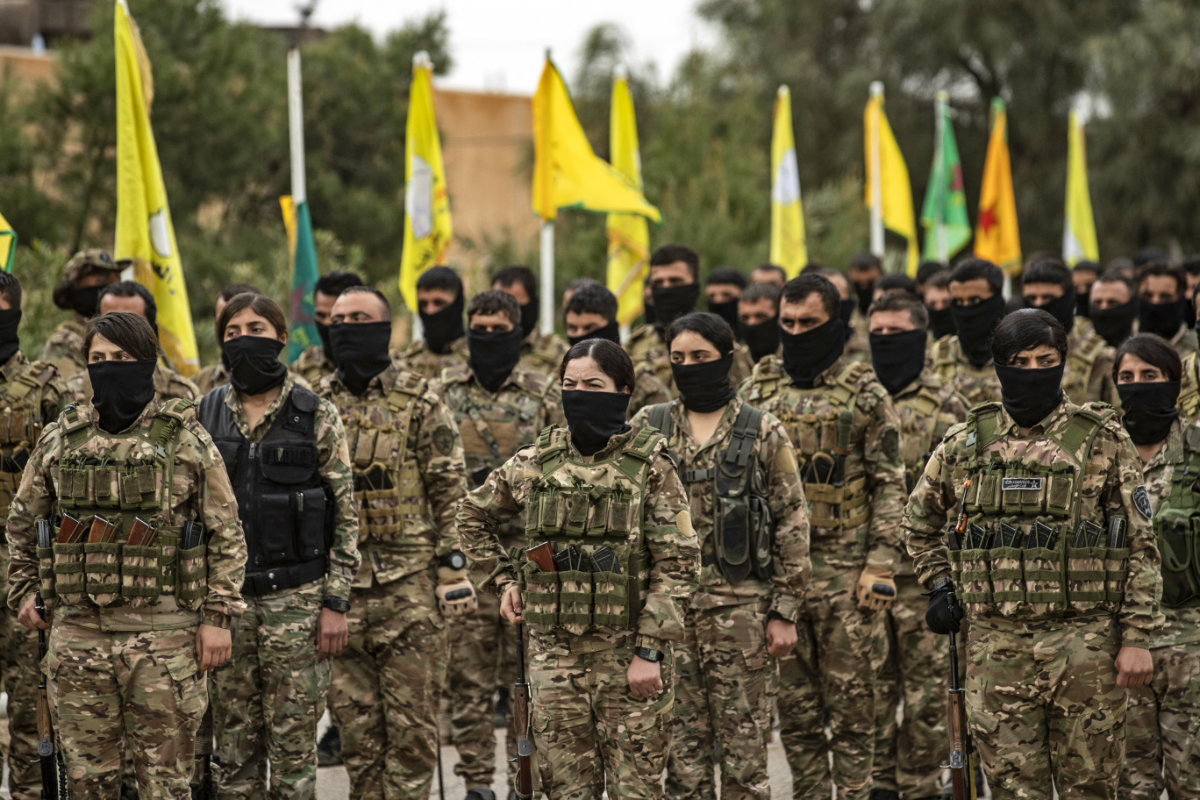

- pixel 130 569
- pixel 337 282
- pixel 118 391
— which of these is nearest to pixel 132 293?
pixel 337 282

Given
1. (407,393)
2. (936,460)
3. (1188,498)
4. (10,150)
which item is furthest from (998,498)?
(10,150)

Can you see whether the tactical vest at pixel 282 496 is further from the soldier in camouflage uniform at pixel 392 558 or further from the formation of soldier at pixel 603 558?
the soldier in camouflage uniform at pixel 392 558

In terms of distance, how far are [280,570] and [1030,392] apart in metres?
3.09

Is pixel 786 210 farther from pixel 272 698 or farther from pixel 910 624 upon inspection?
pixel 272 698

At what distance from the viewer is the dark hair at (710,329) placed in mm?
5934

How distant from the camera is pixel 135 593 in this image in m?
5.23

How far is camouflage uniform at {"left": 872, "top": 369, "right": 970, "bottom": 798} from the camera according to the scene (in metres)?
6.90

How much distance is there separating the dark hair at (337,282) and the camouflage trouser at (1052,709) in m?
4.27

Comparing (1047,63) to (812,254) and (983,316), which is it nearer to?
(812,254)

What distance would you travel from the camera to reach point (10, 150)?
614 inches

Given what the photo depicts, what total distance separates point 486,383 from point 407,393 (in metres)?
0.99

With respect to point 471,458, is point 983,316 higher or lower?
higher

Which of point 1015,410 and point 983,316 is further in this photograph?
point 983,316

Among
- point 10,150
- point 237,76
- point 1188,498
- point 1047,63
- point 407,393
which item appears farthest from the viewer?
point 1047,63
